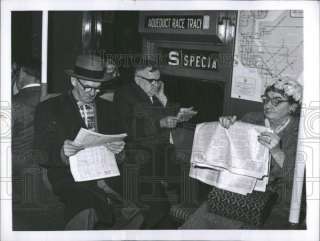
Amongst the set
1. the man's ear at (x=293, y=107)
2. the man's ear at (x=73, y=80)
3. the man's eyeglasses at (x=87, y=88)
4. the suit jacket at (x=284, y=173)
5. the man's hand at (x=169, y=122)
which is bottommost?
the suit jacket at (x=284, y=173)

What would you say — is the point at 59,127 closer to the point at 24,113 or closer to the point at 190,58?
the point at 24,113

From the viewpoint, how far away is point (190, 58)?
1.96 m

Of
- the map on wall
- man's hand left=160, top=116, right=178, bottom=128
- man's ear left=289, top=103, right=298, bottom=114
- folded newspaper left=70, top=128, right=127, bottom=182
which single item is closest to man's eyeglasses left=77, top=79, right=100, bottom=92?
folded newspaper left=70, top=128, right=127, bottom=182

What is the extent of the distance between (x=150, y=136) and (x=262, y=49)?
0.60 m

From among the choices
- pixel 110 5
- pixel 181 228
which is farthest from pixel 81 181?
pixel 110 5

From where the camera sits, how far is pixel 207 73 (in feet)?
6.43

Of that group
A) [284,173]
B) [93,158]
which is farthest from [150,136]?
[284,173]

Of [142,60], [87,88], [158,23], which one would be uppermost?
[158,23]

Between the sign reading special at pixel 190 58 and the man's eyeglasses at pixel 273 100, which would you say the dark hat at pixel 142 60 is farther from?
the man's eyeglasses at pixel 273 100

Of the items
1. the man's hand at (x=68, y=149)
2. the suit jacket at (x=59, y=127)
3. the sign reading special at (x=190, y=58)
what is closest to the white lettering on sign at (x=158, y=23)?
the sign reading special at (x=190, y=58)

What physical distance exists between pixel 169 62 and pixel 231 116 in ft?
1.15

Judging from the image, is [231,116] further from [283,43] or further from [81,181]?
[81,181]

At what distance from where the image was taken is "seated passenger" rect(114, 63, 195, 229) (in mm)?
1973

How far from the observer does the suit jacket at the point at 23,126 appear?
6.46ft
